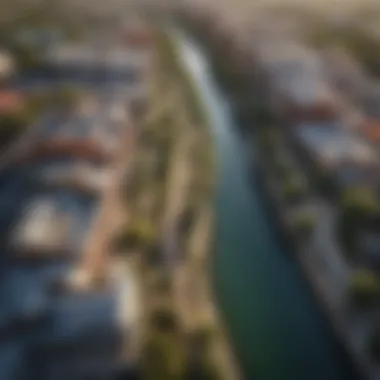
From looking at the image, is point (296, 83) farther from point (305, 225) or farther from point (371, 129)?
point (305, 225)

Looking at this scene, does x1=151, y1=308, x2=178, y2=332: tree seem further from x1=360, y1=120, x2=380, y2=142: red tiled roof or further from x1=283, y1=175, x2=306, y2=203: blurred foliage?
x1=360, y1=120, x2=380, y2=142: red tiled roof

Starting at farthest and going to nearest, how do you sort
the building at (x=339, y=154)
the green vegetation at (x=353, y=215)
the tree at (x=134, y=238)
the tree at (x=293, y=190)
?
the tree at (x=293, y=190) → the building at (x=339, y=154) → the green vegetation at (x=353, y=215) → the tree at (x=134, y=238)

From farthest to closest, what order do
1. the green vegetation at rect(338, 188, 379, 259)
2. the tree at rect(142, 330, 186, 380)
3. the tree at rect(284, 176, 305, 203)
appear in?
1. the tree at rect(284, 176, 305, 203)
2. the green vegetation at rect(338, 188, 379, 259)
3. the tree at rect(142, 330, 186, 380)

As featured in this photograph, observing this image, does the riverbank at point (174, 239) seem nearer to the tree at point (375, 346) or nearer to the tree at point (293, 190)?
the tree at point (293, 190)

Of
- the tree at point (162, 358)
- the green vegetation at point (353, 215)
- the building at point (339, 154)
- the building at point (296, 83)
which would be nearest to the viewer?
the tree at point (162, 358)

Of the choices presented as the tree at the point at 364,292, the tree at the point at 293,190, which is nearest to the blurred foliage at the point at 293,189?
the tree at the point at 293,190

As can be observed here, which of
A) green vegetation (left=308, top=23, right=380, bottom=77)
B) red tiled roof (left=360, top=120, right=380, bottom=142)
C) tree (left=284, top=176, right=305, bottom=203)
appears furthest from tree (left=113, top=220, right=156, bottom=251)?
green vegetation (left=308, top=23, right=380, bottom=77)

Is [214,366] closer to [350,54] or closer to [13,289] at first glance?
[13,289]

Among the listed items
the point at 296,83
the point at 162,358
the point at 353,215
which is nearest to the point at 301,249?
the point at 353,215

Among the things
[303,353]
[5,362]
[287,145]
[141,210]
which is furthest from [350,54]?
[5,362]
